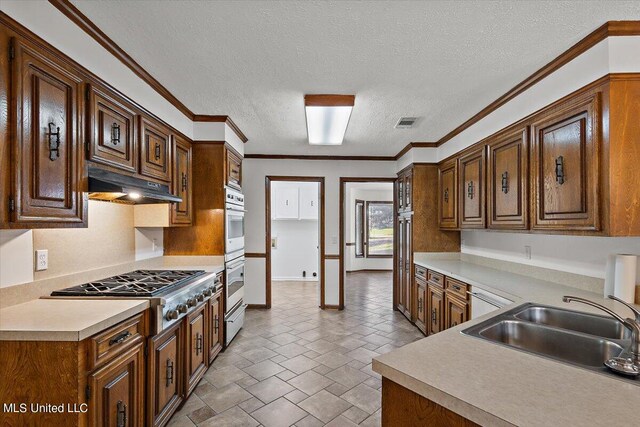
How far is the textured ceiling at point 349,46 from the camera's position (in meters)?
1.66

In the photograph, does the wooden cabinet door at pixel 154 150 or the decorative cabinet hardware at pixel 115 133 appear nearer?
the decorative cabinet hardware at pixel 115 133

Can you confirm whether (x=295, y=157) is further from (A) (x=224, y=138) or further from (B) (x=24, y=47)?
(B) (x=24, y=47)

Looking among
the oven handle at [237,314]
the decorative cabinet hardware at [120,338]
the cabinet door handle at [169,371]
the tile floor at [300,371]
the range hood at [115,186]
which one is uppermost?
the range hood at [115,186]

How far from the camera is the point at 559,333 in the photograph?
1624 millimetres

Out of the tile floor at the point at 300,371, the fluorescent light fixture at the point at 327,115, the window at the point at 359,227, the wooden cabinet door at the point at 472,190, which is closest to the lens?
the tile floor at the point at 300,371

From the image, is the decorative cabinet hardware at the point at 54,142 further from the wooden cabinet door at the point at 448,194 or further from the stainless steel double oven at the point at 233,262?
the wooden cabinet door at the point at 448,194

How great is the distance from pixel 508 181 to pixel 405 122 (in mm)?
1225

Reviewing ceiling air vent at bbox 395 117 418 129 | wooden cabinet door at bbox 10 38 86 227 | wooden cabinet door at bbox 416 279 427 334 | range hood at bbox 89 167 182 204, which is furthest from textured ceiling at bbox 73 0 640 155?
wooden cabinet door at bbox 416 279 427 334

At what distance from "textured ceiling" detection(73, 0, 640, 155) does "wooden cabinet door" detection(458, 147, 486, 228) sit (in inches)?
21.9

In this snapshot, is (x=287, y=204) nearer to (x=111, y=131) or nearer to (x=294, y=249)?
(x=294, y=249)

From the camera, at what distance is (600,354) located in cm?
150

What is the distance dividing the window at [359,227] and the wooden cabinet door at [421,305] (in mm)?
4520

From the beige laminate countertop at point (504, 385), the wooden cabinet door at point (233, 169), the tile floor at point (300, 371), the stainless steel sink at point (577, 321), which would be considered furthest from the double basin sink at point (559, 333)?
the wooden cabinet door at point (233, 169)

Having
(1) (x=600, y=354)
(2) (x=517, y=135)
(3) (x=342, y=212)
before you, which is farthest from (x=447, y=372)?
(3) (x=342, y=212)
